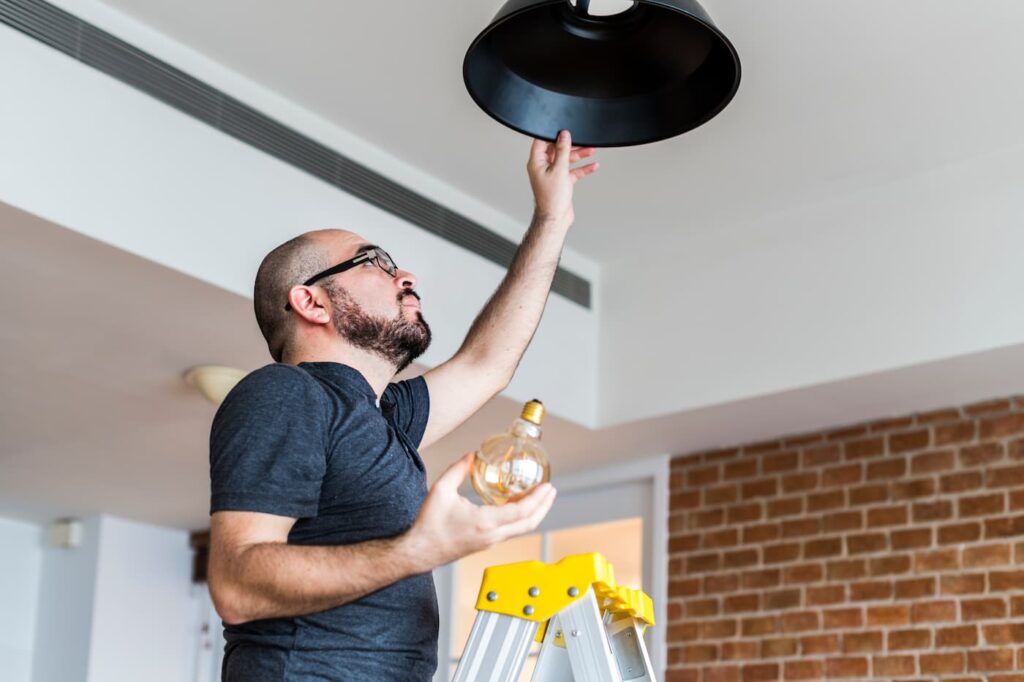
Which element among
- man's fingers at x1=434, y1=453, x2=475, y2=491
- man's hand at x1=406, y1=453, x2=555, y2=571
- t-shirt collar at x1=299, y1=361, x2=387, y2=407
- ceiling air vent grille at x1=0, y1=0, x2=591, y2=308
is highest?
ceiling air vent grille at x1=0, y1=0, x2=591, y2=308

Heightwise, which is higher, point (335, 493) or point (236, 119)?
point (236, 119)

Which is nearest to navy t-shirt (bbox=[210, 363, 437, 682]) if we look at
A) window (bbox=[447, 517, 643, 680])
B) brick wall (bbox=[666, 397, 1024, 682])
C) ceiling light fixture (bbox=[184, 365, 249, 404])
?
ceiling light fixture (bbox=[184, 365, 249, 404])

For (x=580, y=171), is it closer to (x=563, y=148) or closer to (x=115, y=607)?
(x=563, y=148)

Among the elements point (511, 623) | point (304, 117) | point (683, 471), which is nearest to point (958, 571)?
point (683, 471)

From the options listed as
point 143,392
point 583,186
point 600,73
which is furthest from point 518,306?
point 143,392

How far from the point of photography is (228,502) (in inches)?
54.6

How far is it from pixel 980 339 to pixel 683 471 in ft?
4.04

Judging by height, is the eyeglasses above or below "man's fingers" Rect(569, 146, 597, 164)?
below

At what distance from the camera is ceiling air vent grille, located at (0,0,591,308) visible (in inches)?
108

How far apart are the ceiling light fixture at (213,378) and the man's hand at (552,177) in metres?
1.69

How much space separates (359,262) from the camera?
1811 mm

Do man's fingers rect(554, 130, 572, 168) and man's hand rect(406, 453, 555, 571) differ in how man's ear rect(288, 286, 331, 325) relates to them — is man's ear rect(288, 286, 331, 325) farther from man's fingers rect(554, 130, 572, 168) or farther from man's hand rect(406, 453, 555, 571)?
man's hand rect(406, 453, 555, 571)

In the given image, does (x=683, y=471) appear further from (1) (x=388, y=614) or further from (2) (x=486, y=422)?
(1) (x=388, y=614)

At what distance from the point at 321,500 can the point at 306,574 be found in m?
0.18
